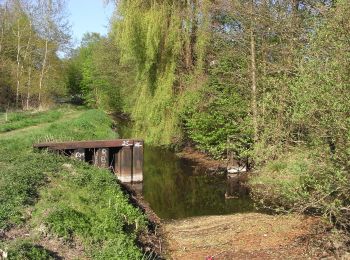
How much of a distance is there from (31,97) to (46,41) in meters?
5.26

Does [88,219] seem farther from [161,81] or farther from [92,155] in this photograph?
[161,81]

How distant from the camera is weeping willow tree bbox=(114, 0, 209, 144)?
20688 millimetres

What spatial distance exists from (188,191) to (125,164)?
9.76ft

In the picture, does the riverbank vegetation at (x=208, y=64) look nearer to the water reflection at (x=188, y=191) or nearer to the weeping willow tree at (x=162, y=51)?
the weeping willow tree at (x=162, y=51)

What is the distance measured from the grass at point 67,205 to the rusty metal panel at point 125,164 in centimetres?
427

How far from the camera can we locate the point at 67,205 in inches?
392

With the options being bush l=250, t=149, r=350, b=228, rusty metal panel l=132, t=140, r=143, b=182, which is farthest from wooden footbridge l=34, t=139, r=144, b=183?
bush l=250, t=149, r=350, b=228

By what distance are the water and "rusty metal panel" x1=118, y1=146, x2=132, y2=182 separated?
81cm

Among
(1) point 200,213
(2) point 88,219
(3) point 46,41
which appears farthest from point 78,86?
(2) point 88,219

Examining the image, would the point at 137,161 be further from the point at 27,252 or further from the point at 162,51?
the point at 27,252

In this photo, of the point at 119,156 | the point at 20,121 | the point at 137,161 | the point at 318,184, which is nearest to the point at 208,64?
the point at 137,161

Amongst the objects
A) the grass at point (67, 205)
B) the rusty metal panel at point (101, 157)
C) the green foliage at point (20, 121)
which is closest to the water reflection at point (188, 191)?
the rusty metal panel at point (101, 157)

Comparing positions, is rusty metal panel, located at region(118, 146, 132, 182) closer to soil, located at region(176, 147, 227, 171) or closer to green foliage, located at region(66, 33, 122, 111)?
soil, located at region(176, 147, 227, 171)

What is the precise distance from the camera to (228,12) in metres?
19.5
